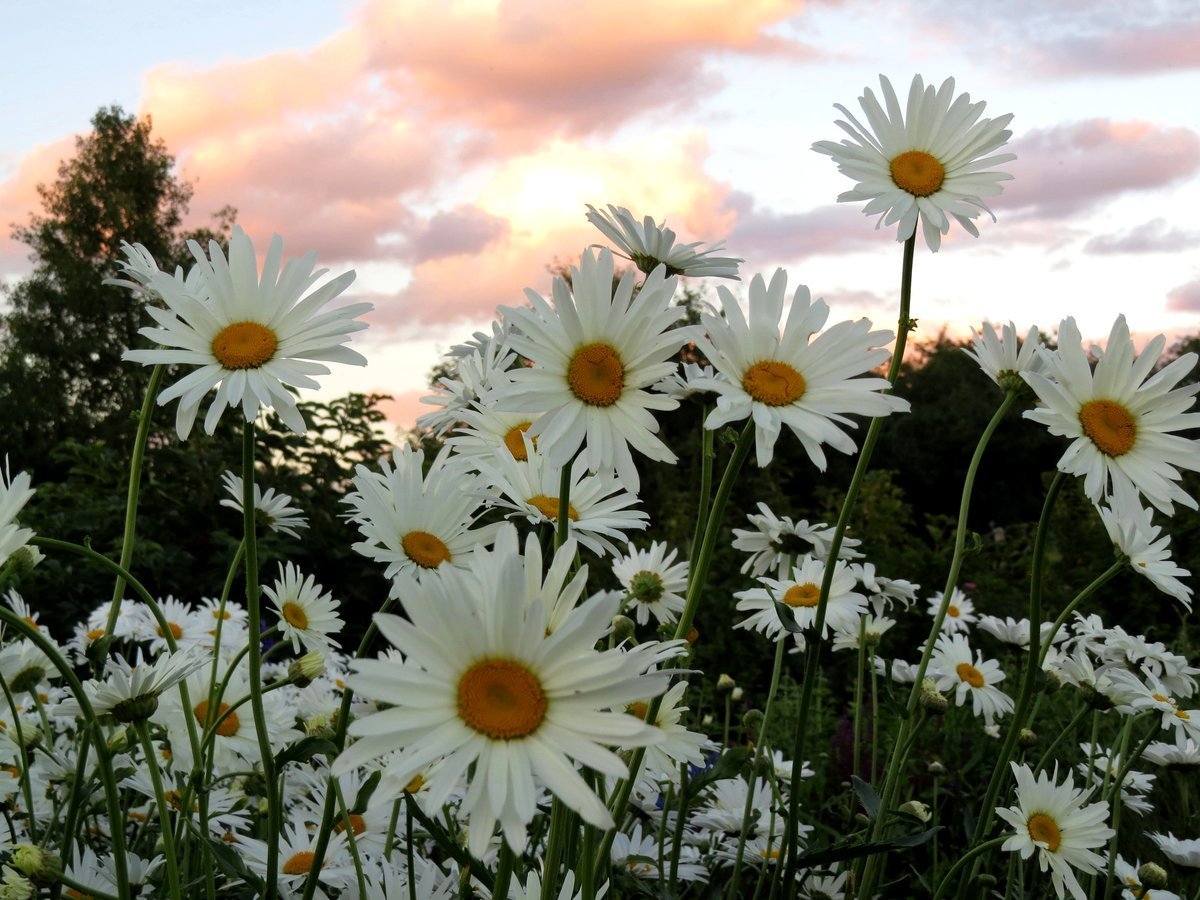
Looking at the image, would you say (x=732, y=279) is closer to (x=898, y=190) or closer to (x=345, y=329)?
(x=898, y=190)

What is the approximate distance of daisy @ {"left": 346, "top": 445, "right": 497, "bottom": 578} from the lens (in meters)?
1.63

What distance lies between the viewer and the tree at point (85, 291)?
2314 cm

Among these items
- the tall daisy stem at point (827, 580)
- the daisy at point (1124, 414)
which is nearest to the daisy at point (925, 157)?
the tall daisy stem at point (827, 580)

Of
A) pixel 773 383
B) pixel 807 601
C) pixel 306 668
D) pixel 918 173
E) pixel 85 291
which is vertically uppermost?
pixel 85 291

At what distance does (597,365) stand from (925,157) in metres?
1.02

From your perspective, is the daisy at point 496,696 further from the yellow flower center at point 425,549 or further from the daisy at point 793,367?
the yellow flower center at point 425,549

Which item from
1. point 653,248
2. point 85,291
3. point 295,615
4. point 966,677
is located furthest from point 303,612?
point 85,291

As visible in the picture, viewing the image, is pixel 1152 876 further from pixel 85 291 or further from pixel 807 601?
pixel 85 291

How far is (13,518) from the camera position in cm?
138

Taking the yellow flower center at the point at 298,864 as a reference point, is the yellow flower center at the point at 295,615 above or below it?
above

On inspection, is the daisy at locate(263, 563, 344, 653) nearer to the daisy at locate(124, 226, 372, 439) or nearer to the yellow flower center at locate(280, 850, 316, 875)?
the yellow flower center at locate(280, 850, 316, 875)

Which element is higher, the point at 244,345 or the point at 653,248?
the point at 653,248

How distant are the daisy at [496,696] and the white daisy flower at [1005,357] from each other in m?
1.22

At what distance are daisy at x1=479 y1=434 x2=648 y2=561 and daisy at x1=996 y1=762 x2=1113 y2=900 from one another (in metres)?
0.96
